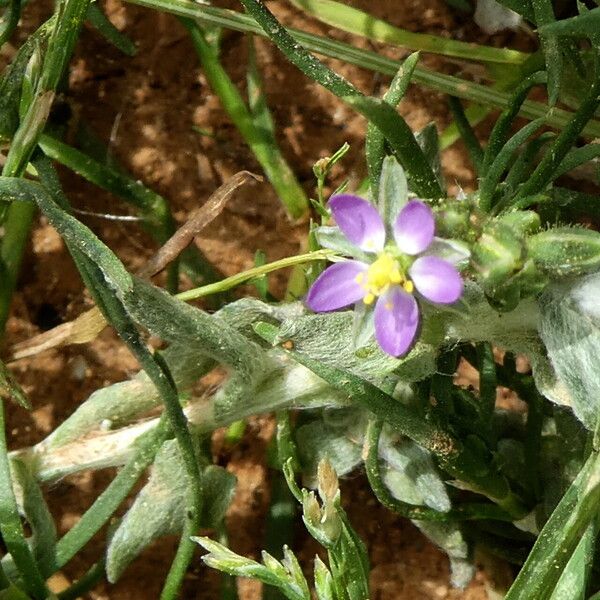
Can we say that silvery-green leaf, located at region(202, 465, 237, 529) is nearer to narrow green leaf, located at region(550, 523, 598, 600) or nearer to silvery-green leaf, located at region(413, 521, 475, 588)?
silvery-green leaf, located at region(413, 521, 475, 588)

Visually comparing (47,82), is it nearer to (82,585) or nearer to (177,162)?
(177,162)

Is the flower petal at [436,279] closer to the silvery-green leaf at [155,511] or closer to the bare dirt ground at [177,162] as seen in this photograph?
the silvery-green leaf at [155,511]

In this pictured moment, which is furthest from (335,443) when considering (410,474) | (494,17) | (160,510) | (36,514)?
(494,17)

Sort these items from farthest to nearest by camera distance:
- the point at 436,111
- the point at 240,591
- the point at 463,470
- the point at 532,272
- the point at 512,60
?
the point at 436,111 < the point at 240,591 < the point at 512,60 < the point at 463,470 < the point at 532,272

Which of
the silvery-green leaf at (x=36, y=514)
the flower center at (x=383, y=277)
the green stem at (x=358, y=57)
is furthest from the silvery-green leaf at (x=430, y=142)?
the silvery-green leaf at (x=36, y=514)

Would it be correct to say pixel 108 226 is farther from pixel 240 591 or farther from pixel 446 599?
pixel 446 599

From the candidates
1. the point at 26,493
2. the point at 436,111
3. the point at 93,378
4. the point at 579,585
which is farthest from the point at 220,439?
the point at 579,585
